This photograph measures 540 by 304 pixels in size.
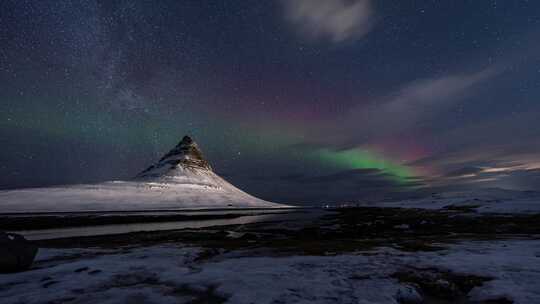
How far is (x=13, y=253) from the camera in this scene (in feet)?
35.7

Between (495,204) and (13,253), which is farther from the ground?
(495,204)

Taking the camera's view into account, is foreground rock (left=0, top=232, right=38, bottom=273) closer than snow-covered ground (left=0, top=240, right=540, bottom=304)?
No

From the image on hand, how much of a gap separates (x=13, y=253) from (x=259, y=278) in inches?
387

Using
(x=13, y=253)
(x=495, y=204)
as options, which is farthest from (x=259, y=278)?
(x=495, y=204)

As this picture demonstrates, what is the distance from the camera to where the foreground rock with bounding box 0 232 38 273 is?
1058cm

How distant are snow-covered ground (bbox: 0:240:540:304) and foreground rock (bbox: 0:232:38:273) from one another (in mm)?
532

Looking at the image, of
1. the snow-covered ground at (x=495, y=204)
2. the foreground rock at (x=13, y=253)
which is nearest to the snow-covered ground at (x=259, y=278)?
the foreground rock at (x=13, y=253)

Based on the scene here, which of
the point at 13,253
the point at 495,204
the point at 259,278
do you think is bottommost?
the point at 259,278

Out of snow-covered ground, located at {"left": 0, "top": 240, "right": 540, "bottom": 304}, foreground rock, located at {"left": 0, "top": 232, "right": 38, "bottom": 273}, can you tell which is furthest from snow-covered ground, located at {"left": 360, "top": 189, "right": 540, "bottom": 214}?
foreground rock, located at {"left": 0, "top": 232, "right": 38, "bottom": 273}

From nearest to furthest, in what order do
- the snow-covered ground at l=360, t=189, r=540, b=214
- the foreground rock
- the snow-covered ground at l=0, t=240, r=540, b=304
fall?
the snow-covered ground at l=0, t=240, r=540, b=304 < the foreground rock < the snow-covered ground at l=360, t=189, r=540, b=214

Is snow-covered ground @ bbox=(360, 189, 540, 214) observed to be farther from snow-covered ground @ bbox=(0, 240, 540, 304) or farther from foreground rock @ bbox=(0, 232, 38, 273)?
foreground rock @ bbox=(0, 232, 38, 273)

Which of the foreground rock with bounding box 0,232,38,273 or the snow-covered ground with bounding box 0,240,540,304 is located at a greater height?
the foreground rock with bounding box 0,232,38,273

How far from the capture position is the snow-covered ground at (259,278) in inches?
313

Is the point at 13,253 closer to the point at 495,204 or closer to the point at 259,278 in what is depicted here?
the point at 259,278
